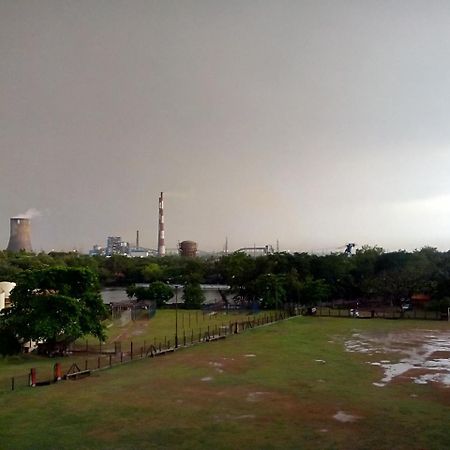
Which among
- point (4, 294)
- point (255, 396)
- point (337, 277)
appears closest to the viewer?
point (255, 396)

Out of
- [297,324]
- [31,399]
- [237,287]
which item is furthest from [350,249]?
[31,399]

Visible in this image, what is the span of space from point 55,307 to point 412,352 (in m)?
22.0

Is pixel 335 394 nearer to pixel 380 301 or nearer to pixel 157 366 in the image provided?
pixel 157 366

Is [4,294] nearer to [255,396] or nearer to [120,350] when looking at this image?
[120,350]

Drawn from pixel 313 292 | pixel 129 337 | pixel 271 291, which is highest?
pixel 271 291

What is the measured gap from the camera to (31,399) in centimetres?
2116

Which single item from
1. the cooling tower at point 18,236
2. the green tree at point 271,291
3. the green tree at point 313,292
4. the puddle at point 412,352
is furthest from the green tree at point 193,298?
the cooling tower at point 18,236

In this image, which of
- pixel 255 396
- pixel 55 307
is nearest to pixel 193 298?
pixel 55 307

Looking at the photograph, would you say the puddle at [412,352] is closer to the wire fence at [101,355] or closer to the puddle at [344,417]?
the puddle at [344,417]

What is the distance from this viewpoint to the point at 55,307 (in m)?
31.2

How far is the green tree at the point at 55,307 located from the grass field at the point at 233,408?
4.97 meters

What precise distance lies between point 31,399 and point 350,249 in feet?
430

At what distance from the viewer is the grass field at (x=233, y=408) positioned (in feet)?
53.9

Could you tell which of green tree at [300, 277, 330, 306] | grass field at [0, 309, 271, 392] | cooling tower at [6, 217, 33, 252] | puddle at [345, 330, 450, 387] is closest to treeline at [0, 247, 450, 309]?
green tree at [300, 277, 330, 306]
